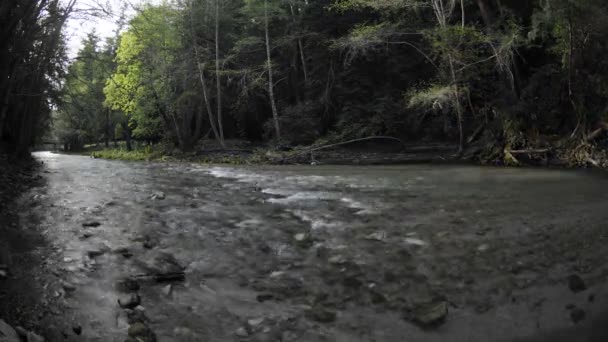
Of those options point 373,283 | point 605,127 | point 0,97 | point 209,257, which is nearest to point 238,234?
point 209,257

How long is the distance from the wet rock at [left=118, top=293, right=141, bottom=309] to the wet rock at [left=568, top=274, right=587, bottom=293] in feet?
11.5

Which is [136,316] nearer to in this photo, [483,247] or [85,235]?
[85,235]

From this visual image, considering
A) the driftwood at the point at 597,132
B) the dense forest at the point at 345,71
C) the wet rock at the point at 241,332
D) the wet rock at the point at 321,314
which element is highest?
the dense forest at the point at 345,71

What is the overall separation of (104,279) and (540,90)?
56.7 feet

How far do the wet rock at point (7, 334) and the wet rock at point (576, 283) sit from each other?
393cm

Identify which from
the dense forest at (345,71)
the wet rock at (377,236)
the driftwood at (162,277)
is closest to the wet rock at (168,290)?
the driftwood at (162,277)

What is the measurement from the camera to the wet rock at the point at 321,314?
9.54ft

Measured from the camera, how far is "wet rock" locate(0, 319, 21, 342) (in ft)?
7.00

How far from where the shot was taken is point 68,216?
5.96m

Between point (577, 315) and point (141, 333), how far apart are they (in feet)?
10.0

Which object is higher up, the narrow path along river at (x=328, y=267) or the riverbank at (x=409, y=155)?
the riverbank at (x=409, y=155)

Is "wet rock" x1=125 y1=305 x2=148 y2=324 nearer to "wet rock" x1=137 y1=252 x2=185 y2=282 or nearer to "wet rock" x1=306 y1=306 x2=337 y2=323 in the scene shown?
"wet rock" x1=137 y1=252 x2=185 y2=282

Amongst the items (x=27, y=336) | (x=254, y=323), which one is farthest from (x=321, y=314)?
(x=27, y=336)

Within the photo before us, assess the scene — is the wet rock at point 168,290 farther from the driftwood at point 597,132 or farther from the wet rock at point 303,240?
the driftwood at point 597,132
